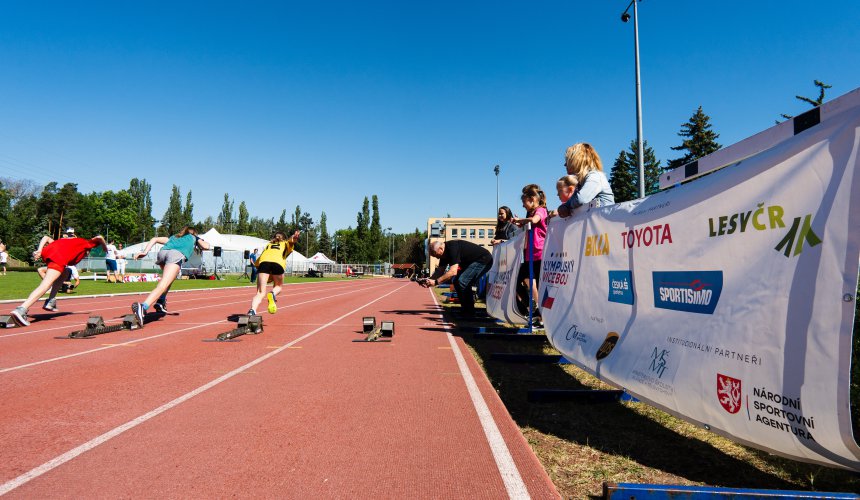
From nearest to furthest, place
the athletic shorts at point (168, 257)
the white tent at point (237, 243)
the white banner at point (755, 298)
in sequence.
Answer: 1. the white banner at point (755, 298)
2. the athletic shorts at point (168, 257)
3. the white tent at point (237, 243)

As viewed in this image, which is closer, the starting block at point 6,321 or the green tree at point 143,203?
the starting block at point 6,321

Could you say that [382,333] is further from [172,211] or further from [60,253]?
[172,211]

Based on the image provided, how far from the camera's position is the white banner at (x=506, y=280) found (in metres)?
7.18

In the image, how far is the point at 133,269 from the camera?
1485 inches

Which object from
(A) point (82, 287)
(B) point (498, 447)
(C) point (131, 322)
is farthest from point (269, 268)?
(A) point (82, 287)

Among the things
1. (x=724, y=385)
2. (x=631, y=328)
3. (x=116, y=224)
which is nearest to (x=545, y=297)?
(x=631, y=328)

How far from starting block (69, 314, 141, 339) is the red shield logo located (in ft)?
28.1

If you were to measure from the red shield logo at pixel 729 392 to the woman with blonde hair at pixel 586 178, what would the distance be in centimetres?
248

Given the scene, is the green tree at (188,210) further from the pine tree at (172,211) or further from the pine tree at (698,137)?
the pine tree at (698,137)

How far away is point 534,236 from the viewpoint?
6516 mm

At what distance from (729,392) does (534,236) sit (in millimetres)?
4185

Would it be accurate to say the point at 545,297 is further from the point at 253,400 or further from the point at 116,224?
the point at 116,224

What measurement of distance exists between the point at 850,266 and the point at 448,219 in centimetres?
9338

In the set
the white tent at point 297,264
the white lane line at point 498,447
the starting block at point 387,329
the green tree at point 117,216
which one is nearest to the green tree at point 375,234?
the white tent at point 297,264
